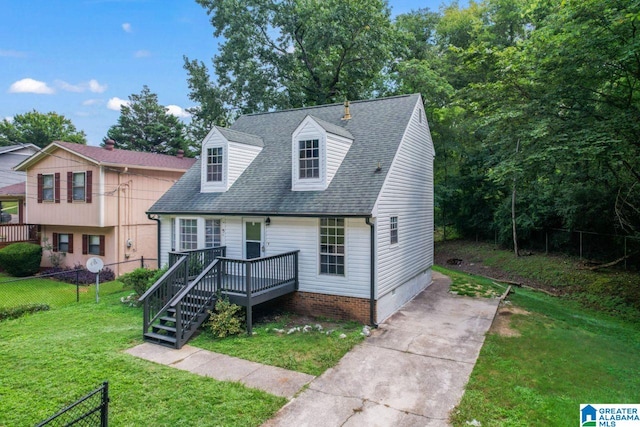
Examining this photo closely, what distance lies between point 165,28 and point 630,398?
67.5 ft

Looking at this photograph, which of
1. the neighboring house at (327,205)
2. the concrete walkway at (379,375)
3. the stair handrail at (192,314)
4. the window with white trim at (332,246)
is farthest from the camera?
the window with white trim at (332,246)

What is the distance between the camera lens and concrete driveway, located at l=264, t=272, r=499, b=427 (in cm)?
527

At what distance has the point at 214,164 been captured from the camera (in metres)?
12.3

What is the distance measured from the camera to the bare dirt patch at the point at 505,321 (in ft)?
28.7

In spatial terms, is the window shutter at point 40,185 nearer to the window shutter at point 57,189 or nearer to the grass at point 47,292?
the window shutter at point 57,189

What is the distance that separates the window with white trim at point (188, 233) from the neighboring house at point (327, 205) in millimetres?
35

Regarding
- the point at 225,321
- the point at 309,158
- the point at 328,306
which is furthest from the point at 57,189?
the point at 328,306

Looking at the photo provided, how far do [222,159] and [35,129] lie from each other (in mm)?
44756

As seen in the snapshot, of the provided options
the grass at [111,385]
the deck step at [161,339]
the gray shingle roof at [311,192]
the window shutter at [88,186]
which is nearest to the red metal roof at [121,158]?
the window shutter at [88,186]

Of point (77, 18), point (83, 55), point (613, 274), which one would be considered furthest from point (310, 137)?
point (83, 55)

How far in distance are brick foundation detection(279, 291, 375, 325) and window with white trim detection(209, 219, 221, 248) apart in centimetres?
298

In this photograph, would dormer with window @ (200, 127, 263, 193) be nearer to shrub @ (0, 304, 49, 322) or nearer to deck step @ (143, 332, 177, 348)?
deck step @ (143, 332, 177, 348)

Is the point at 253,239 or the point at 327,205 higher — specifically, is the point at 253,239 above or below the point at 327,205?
below

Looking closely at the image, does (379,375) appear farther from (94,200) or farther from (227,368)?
(94,200)
